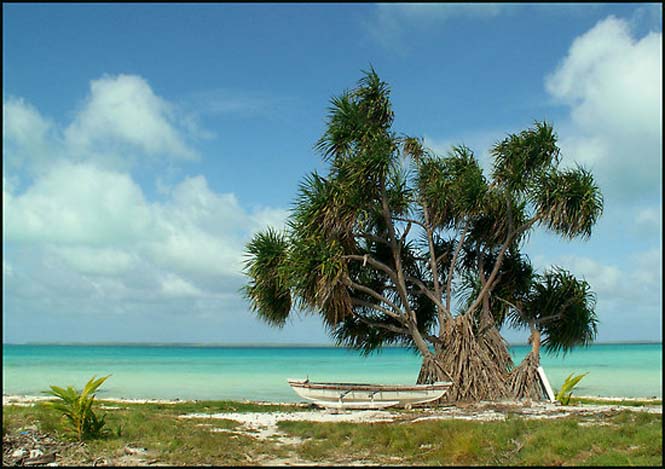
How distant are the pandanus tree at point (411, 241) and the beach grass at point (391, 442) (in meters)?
4.65

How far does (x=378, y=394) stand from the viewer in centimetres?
1413

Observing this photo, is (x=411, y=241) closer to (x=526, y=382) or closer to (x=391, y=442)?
(x=526, y=382)

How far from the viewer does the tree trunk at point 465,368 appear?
1540 centimetres

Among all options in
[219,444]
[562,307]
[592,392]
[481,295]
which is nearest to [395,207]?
[481,295]

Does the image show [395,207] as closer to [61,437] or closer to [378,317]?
[378,317]

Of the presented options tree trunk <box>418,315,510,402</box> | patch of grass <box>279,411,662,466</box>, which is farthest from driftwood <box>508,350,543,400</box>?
patch of grass <box>279,411,662,466</box>

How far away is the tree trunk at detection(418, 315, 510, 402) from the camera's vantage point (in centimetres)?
1540

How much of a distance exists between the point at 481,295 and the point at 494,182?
2.70 m

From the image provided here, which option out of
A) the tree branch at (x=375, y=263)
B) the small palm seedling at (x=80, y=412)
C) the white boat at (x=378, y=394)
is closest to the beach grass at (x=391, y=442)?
the small palm seedling at (x=80, y=412)

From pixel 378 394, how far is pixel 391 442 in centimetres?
462

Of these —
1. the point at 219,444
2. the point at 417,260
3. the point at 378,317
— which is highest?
the point at 417,260

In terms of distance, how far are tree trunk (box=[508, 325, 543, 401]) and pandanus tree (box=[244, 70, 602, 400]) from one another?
0.27 m

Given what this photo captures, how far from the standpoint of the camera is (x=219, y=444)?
31.0 feet

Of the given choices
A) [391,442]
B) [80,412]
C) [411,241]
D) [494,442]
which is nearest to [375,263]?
[411,241]
